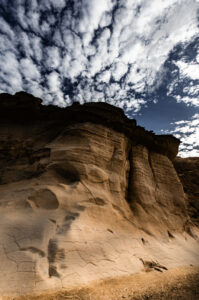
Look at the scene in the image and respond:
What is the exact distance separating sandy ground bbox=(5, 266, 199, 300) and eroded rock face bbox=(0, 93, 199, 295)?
219mm

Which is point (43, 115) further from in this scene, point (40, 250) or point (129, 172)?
point (40, 250)

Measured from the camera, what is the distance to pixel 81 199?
20.1ft

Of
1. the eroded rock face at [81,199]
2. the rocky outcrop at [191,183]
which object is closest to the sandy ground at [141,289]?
the eroded rock face at [81,199]

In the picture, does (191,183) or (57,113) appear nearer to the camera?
(57,113)

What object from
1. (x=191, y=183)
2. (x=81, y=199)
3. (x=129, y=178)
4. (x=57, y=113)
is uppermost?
(x=57, y=113)

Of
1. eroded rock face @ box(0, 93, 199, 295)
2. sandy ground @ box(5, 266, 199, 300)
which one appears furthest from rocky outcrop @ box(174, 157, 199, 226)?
sandy ground @ box(5, 266, 199, 300)

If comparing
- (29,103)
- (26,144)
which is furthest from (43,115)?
(26,144)

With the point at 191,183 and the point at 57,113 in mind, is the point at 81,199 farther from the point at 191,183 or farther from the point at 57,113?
the point at 191,183

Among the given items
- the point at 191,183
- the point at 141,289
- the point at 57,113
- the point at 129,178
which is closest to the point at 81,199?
the point at 141,289

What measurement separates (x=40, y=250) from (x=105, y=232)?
2224mm

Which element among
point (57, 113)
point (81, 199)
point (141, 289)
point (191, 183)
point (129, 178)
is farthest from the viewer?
point (191, 183)

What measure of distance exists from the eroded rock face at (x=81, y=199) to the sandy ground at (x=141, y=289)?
22cm

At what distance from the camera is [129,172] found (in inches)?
360

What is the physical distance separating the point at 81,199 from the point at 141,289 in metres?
3.01
